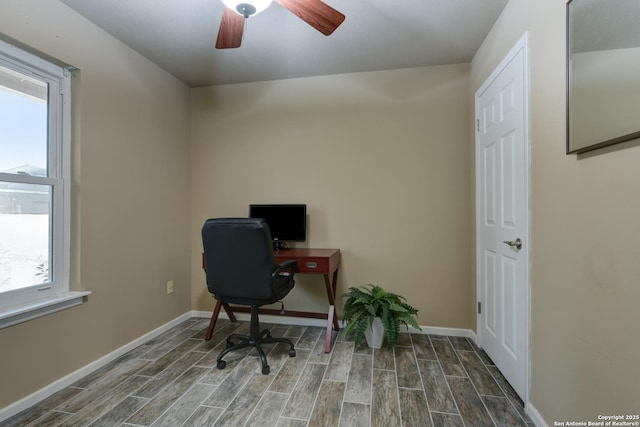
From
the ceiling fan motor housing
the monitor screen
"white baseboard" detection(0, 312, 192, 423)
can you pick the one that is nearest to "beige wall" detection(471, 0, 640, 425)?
the ceiling fan motor housing

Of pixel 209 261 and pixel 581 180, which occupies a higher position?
pixel 581 180

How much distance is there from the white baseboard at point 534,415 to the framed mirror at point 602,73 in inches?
52.4

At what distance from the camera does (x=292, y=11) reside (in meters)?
1.43

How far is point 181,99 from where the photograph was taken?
294cm

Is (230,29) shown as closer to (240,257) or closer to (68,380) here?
(240,257)

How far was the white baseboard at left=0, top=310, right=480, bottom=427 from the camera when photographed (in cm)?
157

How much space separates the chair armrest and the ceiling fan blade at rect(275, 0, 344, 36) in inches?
60.3

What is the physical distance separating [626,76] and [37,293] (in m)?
3.06

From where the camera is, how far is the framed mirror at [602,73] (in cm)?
92

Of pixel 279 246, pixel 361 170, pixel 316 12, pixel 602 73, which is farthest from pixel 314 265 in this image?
pixel 602 73

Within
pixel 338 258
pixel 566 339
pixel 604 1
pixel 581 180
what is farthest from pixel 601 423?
pixel 338 258

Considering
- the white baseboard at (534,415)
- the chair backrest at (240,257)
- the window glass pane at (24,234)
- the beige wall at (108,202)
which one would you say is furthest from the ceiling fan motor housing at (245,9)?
the white baseboard at (534,415)

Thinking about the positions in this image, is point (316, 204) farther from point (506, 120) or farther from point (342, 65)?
point (506, 120)

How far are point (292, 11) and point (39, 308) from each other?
7.25 ft
